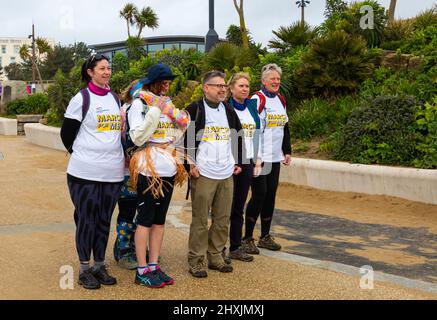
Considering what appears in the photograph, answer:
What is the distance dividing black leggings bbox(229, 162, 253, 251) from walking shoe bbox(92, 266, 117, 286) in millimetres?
1299

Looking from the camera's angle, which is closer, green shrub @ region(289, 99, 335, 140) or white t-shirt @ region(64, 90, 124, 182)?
white t-shirt @ region(64, 90, 124, 182)

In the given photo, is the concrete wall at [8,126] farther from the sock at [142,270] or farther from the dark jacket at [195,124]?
the sock at [142,270]

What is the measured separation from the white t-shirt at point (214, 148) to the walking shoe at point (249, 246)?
3.20 feet

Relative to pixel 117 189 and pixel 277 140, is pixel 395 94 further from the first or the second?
pixel 117 189

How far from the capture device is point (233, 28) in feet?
85.6

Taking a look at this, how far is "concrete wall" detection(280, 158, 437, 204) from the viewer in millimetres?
8664

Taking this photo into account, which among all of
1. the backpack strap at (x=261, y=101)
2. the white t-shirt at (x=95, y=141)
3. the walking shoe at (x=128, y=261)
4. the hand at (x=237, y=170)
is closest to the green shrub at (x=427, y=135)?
the backpack strap at (x=261, y=101)

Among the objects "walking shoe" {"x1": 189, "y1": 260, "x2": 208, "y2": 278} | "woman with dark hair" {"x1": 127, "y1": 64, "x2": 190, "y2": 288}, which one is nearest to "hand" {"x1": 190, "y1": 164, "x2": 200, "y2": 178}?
"woman with dark hair" {"x1": 127, "y1": 64, "x2": 190, "y2": 288}

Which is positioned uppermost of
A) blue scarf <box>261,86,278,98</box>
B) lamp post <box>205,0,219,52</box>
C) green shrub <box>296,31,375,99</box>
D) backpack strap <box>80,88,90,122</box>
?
lamp post <box>205,0,219,52</box>

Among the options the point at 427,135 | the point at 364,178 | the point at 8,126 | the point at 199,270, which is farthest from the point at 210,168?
the point at 8,126

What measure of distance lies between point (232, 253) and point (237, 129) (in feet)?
3.78

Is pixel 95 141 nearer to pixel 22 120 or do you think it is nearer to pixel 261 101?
pixel 261 101

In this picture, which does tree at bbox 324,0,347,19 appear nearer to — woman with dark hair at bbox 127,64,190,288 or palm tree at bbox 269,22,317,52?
palm tree at bbox 269,22,317,52
